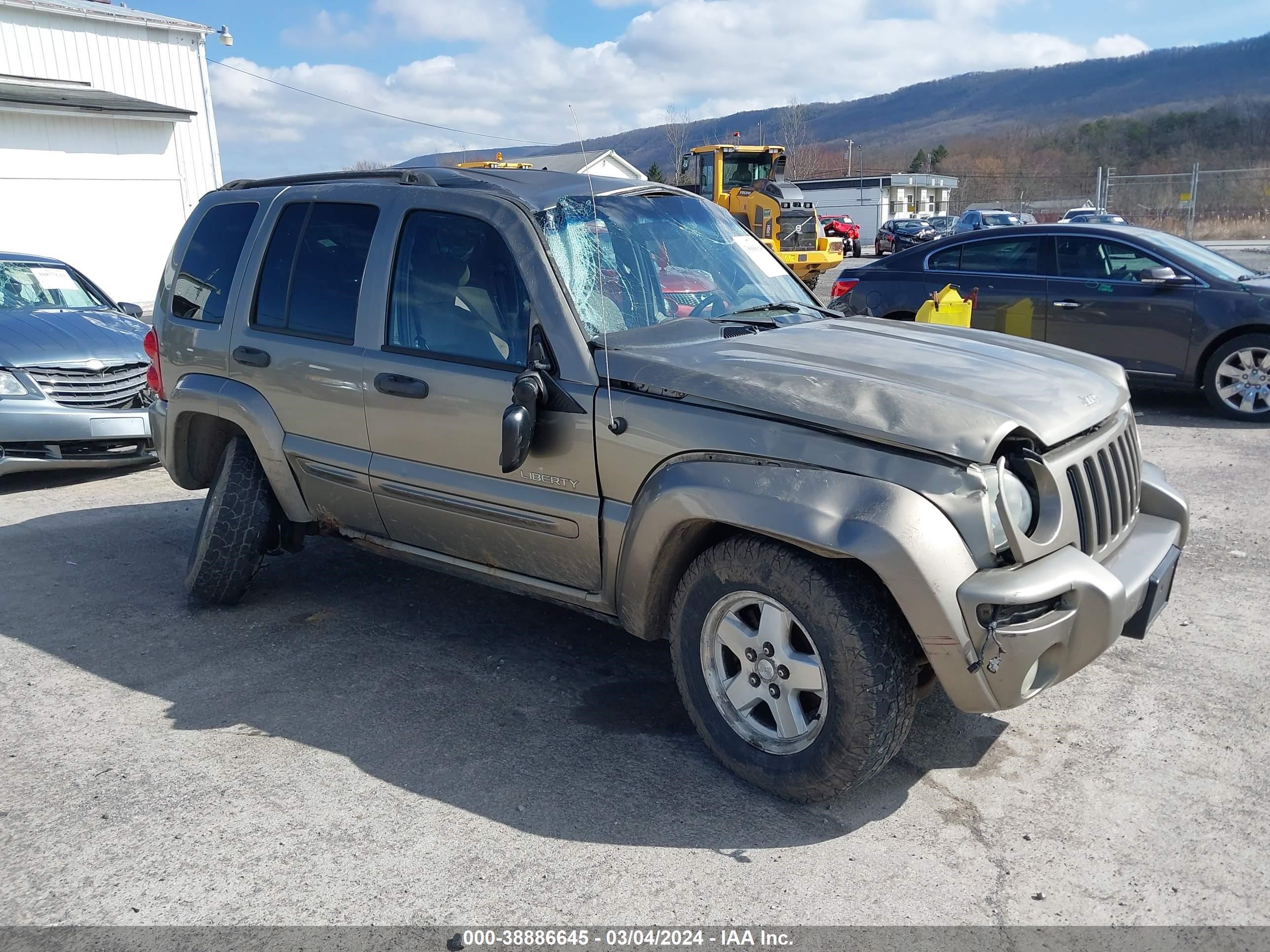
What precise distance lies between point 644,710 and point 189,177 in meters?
21.7

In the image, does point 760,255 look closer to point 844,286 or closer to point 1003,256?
point 1003,256

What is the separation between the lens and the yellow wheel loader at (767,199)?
22.1m

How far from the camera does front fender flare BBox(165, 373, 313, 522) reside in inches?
186

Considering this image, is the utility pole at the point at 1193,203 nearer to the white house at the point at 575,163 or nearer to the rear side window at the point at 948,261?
the rear side window at the point at 948,261

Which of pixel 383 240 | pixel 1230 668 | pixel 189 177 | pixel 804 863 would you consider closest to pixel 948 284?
pixel 1230 668

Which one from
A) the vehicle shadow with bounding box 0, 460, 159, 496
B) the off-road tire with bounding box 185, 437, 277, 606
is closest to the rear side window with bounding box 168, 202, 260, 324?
the off-road tire with bounding box 185, 437, 277, 606

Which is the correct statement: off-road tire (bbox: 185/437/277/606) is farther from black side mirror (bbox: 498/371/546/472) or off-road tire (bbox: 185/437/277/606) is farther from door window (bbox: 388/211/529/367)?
black side mirror (bbox: 498/371/546/472)

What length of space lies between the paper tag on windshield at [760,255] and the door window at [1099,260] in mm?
5206

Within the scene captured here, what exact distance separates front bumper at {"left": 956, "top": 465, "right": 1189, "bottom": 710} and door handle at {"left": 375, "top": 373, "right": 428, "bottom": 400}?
2224 millimetres

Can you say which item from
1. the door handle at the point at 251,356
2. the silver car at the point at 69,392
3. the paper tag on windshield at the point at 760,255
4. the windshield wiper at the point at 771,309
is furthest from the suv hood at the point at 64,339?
the windshield wiper at the point at 771,309

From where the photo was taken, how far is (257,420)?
474 cm

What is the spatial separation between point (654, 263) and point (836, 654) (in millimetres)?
1867

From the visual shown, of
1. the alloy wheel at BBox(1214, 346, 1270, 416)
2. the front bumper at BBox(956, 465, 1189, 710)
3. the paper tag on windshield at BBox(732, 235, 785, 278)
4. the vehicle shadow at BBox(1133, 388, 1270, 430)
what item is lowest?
the vehicle shadow at BBox(1133, 388, 1270, 430)

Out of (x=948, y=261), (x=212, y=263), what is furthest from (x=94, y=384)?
(x=948, y=261)
